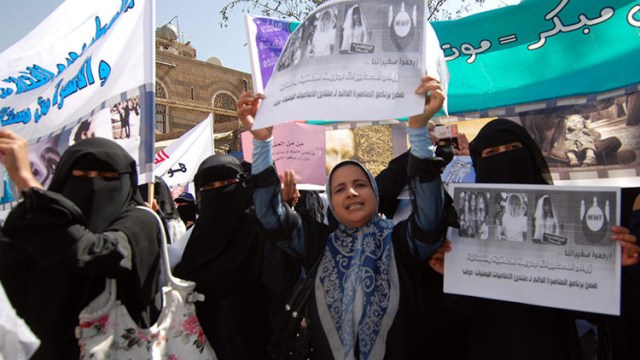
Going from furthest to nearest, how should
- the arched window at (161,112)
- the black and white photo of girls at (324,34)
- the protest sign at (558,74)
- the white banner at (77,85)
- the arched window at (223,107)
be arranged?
the arched window at (223,107), the arched window at (161,112), the white banner at (77,85), the protest sign at (558,74), the black and white photo of girls at (324,34)

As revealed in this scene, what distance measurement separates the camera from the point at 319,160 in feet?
9.53

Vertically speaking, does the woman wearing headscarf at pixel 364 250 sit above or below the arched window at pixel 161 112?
below

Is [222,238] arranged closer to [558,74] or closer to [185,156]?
[558,74]

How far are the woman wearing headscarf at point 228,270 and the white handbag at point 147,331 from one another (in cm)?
18

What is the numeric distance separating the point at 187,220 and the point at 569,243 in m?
4.34

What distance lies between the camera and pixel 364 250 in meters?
1.92

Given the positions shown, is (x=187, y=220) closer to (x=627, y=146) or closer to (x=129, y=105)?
(x=129, y=105)

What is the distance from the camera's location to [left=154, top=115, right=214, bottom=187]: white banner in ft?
16.8

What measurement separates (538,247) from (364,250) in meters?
0.63

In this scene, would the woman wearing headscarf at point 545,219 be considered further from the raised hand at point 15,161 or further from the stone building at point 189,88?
the stone building at point 189,88

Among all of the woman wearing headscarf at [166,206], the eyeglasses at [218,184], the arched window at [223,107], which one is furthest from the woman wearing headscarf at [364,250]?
the arched window at [223,107]

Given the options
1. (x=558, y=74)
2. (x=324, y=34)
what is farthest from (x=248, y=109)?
(x=558, y=74)

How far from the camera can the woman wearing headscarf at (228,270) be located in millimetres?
2285

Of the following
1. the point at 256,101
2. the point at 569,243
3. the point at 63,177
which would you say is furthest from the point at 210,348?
the point at 569,243
